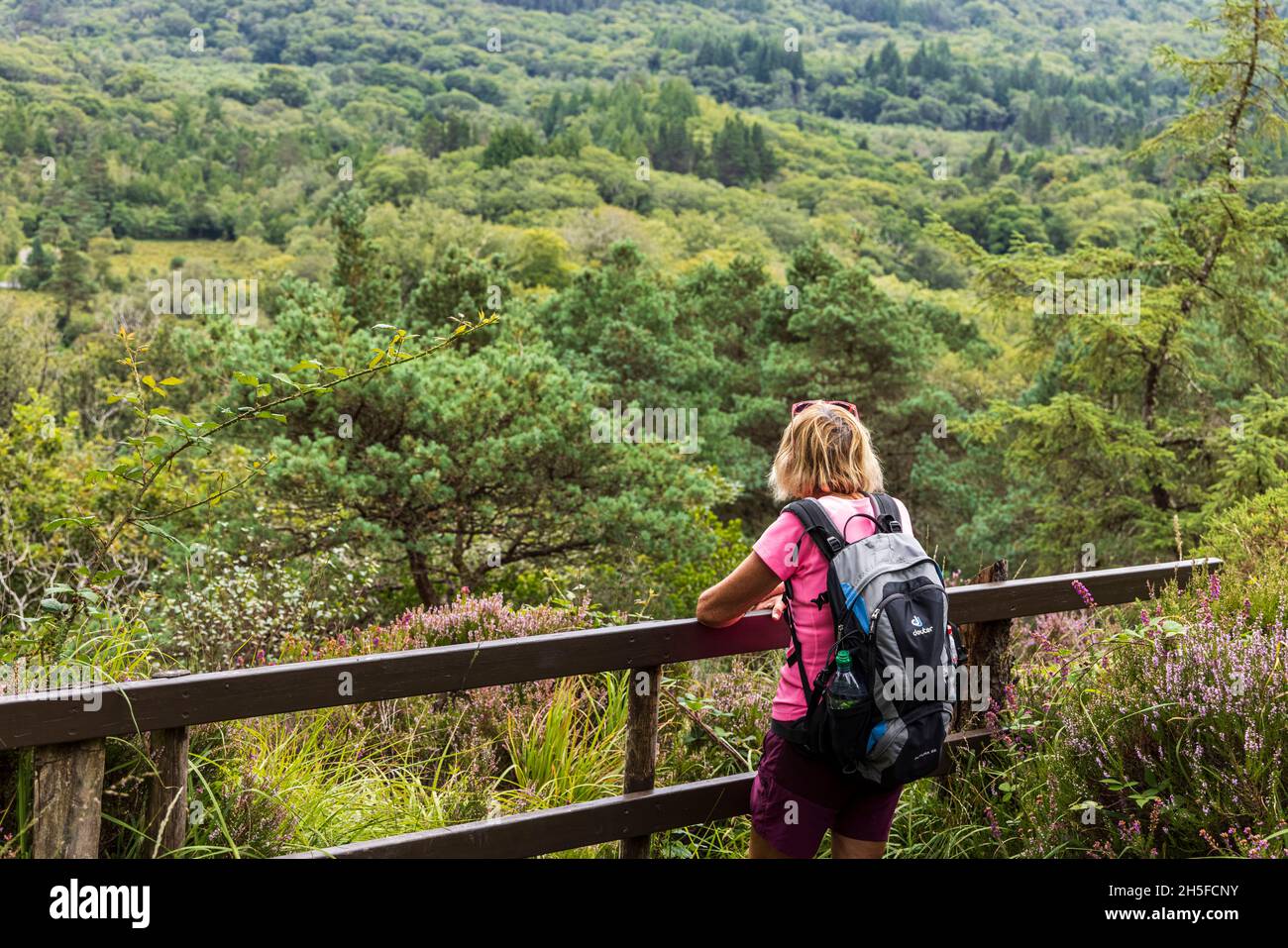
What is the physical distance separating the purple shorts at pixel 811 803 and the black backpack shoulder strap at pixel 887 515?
1.82 feet

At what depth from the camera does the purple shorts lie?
2.69 metres

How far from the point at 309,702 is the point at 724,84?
143m

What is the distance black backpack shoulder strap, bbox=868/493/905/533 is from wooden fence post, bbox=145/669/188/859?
5.09 feet

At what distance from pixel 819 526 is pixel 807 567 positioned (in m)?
0.11

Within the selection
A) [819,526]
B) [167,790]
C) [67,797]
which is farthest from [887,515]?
[67,797]

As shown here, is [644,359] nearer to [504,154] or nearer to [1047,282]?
[1047,282]

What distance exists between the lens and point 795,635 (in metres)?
2.69

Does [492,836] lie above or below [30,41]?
below

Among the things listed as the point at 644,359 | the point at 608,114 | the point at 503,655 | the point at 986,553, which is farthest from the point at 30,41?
the point at 503,655

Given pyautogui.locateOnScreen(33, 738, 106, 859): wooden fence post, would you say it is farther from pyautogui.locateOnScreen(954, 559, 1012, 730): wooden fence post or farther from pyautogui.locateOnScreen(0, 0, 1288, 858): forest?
pyautogui.locateOnScreen(954, 559, 1012, 730): wooden fence post

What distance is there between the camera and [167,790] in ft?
8.01

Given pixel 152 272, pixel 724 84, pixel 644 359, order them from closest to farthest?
1. pixel 644 359
2. pixel 152 272
3. pixel 724 84
